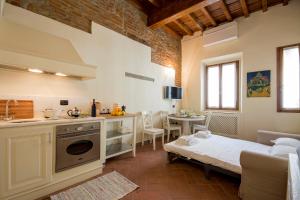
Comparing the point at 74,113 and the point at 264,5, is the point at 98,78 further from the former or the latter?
the point at 264,5

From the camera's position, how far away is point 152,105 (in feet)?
14.5

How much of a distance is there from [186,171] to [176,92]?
2937 mm

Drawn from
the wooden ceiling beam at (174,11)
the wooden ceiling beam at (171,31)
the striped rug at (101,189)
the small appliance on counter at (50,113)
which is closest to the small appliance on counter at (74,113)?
the small appliance on counter at (50,113)

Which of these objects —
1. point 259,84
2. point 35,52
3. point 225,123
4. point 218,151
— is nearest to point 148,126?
point 218,151

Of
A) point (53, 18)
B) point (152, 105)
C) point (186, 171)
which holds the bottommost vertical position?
point (186, 171)

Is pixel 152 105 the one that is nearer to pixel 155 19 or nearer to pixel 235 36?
pixel 155 19

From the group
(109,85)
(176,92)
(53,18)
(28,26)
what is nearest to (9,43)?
(28,26)

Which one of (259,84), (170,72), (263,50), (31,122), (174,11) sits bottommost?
(31,122)

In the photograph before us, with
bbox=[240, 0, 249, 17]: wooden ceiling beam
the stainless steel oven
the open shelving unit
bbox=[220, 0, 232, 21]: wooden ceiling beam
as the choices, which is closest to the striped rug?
the stainless steel oven

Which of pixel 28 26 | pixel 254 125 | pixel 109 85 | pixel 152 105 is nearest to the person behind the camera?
pixel 28 26

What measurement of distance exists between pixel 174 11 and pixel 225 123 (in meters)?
3.44

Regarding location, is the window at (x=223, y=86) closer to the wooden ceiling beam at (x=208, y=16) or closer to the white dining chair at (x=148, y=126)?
the wooden ceiling beam at (x=208, y=16)

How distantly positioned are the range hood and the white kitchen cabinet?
80 centimetres

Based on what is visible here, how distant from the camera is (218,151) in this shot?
2455 millimetres
